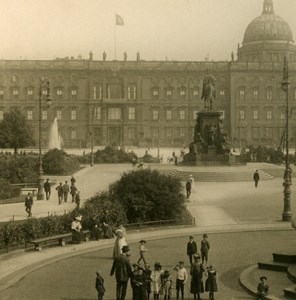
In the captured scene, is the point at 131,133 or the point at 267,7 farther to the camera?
the point at 267,7

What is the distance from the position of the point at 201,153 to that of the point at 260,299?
32448 millimetres

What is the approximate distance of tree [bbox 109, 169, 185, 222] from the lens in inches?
831

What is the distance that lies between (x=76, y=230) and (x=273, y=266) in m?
6.11

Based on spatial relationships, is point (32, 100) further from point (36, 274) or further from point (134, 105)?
point (36, 274)

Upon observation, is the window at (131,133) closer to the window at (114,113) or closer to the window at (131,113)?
the window at (131,113)

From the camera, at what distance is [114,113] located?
288 feet

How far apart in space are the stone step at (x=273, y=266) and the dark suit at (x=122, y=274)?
3.76 m

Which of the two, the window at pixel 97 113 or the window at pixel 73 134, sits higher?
the window at pixel 97 113

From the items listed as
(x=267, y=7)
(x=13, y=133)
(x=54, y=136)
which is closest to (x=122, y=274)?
(x=13, y=133)

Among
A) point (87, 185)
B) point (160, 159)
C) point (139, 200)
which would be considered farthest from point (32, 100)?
point (139, 200)

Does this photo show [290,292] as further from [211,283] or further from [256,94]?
[256,94]

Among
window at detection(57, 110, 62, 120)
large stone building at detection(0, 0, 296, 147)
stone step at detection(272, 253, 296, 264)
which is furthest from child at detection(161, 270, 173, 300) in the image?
window at detection(57, 110, 62, 120)

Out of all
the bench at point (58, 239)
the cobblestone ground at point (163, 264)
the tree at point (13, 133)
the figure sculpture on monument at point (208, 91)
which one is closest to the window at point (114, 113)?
the tree at point (13, 133)

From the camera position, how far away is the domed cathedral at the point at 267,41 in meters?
99.3
